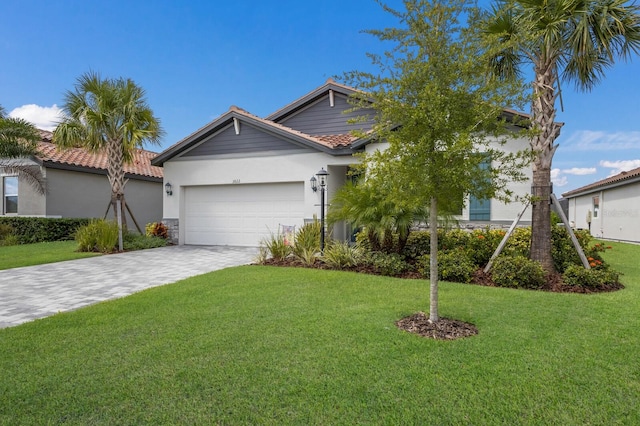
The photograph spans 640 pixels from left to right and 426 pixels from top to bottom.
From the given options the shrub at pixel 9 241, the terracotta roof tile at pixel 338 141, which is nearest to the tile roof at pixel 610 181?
the terracotta roof tile at pixel 338 141

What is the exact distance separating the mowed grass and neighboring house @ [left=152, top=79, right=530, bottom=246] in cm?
671

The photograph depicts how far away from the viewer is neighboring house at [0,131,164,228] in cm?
1409

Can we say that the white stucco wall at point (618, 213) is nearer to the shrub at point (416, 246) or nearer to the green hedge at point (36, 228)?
the shrub at point (416, 246)

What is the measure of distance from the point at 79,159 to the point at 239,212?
8.34 metres

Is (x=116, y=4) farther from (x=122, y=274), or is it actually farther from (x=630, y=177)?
(x=630, y=177)

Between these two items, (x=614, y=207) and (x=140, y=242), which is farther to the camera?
(x=614, y=207)

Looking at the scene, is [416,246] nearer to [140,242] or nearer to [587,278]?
[587,278]

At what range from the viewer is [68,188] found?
1480 cm

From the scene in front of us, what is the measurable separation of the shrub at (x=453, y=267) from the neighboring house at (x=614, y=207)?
41.5 feet

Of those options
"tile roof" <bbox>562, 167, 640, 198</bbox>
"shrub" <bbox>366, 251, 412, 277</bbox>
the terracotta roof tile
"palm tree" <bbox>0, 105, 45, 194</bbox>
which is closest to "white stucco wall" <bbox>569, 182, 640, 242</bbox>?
"tile roof" <bbox>562, 167, 640, 198</bbox>

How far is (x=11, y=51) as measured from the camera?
1255cm

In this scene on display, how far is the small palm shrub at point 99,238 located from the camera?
11.3 meters

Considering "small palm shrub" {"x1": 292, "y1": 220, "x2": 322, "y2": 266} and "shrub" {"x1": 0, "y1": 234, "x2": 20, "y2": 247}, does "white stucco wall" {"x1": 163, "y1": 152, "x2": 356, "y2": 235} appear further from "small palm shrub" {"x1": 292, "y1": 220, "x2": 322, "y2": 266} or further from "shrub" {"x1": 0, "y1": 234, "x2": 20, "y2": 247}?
"shrub" {"x1": 0, "y1": 234, "x2": 20, "y2": 247}

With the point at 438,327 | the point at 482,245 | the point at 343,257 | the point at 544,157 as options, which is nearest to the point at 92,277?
the point at 343,257
